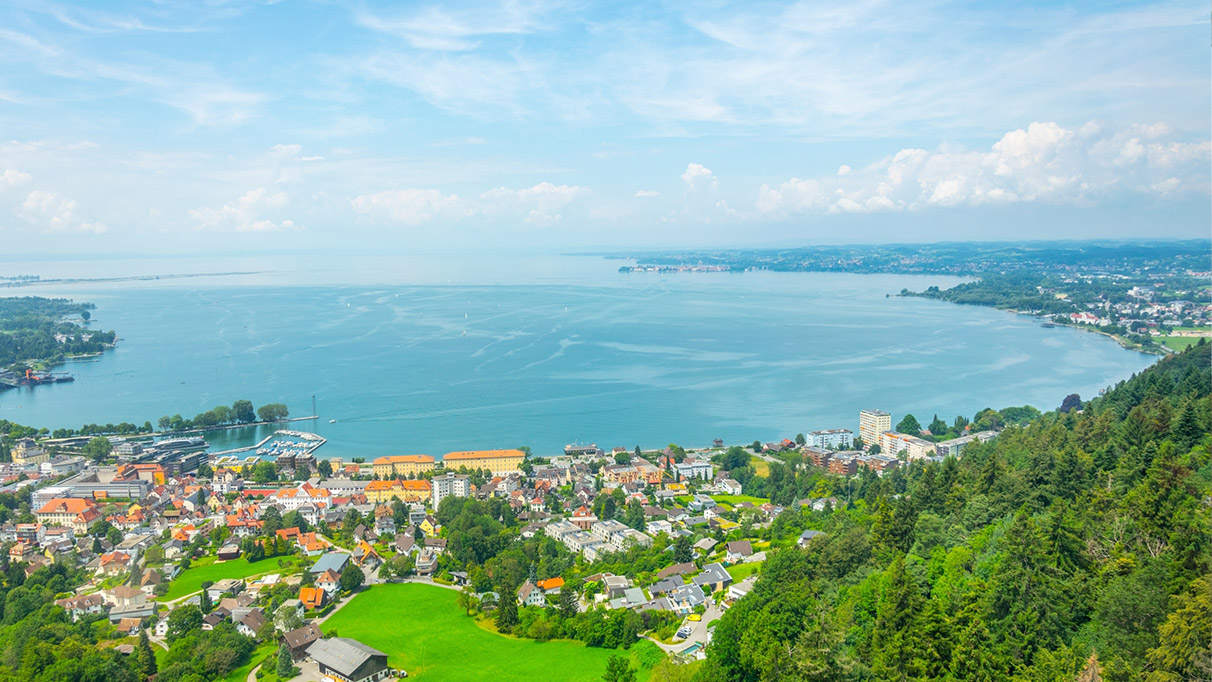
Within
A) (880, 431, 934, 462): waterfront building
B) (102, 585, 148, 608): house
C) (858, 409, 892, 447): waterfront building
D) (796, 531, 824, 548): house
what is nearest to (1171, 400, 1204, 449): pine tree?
(796, 531, 824, 548): house

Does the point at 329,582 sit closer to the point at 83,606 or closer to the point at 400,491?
→ the point at 83,606

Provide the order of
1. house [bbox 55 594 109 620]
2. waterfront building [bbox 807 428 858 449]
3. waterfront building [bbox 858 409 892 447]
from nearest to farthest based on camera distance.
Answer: house [bbox 55 594 109 620] < waterfront building [bbox 807 428 858 449] < waterfront building [bbox 858 409 892 447]

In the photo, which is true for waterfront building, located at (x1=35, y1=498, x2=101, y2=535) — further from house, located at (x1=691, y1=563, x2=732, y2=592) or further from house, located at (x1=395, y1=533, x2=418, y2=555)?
house, located at (x1=691, y1=563, x2=732, y2=592)

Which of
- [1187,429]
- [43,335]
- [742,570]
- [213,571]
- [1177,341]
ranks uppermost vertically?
[1187,429]

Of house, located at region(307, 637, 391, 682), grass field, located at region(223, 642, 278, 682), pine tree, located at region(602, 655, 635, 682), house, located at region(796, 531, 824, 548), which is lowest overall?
grass field, located at region(223, 642, 278, 682)

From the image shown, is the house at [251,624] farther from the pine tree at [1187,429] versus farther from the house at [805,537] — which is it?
the pine tree at [1187,429]

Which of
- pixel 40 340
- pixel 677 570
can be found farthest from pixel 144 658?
pixel 40 340

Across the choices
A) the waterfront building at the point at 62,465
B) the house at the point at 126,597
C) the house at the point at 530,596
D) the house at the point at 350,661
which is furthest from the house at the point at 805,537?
the waterfront building at the point at 62,465
